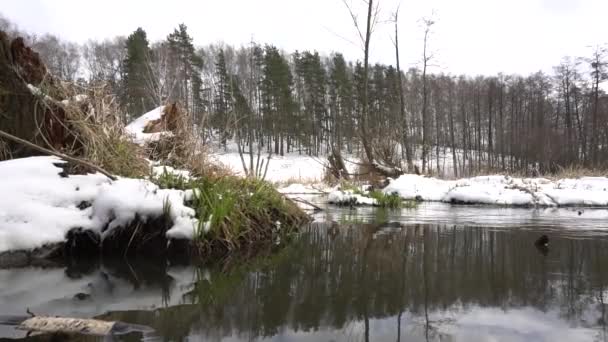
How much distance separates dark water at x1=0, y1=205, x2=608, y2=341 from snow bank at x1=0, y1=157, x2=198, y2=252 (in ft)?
1.44

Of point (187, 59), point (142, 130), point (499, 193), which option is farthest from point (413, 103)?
point (142, 130)

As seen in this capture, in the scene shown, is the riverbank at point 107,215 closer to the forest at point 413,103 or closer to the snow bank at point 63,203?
the snow bank at point 63,203

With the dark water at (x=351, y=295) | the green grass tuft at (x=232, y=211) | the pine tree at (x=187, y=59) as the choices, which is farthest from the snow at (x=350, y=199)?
the pine tree at (x=187, y=59)

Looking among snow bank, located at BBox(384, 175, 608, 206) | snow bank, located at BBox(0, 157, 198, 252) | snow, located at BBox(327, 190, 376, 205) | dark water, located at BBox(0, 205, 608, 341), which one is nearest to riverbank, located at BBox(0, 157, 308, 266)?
snow bank, located at BBox(0, 157, 198, 252)

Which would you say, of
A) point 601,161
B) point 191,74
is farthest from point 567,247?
point 601,161

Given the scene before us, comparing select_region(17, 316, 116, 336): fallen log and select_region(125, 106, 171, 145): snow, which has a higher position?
select_region(125, 106, 171, 145): snow

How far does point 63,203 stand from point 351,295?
2858 mm

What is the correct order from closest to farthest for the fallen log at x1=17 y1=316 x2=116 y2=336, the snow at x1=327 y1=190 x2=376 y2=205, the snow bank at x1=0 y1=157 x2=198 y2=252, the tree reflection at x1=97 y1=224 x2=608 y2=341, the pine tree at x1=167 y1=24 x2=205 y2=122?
the fallen log at x1=17 y1=316 x2=116 y2=336
the tree reflection at x1=97 y1=224 x2=608 y2=341
the snow bank at x1=0 y1=157 x2=198 y2=252
the snow at x1=327 y1=190 x2=376 y2=205
the pine tree at x1=167 y1=24 x2=205 y2=122

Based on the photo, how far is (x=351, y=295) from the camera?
2.45m

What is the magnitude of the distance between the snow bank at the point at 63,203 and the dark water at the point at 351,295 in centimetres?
44

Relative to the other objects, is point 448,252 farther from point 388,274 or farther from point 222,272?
point 222,272

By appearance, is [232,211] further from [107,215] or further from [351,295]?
[351,295]

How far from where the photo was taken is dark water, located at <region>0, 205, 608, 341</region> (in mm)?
1875

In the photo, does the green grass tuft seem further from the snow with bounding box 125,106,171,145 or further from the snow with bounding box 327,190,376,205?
the snow with bounding box 327,190,376,205
